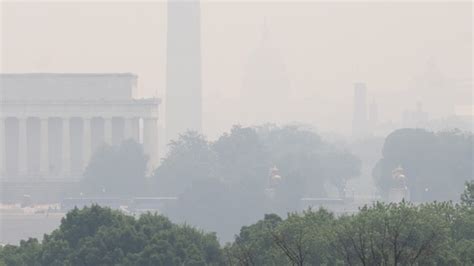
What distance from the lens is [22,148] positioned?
151 metres

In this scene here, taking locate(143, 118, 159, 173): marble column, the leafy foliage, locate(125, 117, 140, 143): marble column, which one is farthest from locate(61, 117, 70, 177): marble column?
the leafy foliage

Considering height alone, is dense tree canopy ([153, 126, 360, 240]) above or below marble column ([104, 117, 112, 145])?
below

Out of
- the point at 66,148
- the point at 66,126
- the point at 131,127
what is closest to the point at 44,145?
the point at 66,148

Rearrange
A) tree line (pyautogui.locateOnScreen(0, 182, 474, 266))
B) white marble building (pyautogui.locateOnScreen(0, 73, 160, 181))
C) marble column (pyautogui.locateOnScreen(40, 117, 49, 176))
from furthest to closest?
white marble building (pyautogui.locateOnScreen(0, 73, 160, 181)), marble column (pyautogui.locateOnScreen(40, 117, 49, 176)), tree line (pyautogui.locateOnScreen(0, 182, 474, 266))

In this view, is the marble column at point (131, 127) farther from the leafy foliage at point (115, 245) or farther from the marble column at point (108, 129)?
the leafy foliage at point (115, 245)

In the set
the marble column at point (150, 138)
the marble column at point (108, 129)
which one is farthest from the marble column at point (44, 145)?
the marble column at point (150, 138)

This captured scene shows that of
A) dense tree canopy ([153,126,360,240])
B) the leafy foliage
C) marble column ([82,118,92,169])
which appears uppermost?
marble column ([82,118,92,169])

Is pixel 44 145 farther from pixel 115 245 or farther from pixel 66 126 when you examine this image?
pixel 115 245

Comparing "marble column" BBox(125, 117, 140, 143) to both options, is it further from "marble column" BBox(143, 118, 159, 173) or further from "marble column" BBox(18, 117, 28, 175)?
"marble column" BBox(18, 117, 28, 175)

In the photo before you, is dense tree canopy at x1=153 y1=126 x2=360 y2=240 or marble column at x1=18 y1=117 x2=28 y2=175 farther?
marble column at x1=18 y1=117 x2=28 y2=175

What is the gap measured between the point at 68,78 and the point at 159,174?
81.3ft

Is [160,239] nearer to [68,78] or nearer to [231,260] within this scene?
[231,260]

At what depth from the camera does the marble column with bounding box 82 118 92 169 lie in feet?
493

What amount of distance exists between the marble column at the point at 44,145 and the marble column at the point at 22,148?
1.04 m
